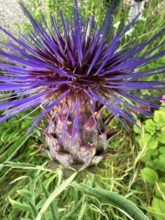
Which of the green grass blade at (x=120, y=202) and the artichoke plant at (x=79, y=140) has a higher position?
the artichoke plant at (x=79, y=140)

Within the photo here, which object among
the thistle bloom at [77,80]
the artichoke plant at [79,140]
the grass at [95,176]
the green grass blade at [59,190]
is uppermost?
the thistle bloom at [77,80]

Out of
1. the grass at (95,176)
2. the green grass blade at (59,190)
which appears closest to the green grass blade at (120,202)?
the green grass blade at (59,190)

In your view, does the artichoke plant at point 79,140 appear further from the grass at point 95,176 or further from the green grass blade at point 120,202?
the grass at point 95,176

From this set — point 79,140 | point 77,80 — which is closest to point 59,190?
point 79,140

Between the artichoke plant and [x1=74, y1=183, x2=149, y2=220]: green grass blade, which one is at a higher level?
the artichoke plant

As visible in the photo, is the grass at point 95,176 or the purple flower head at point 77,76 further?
the grass at point 95,176

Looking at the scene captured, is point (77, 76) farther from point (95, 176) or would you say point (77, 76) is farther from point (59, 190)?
point (95, 176)

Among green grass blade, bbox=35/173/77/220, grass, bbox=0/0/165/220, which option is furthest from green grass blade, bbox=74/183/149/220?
grass, bbox=0/0/165/220

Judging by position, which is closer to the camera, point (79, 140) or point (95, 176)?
point (79, 140)

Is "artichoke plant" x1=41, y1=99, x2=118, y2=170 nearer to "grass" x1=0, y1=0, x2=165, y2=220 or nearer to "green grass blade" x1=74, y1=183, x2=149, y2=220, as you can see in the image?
"green grass blade" x1=74, y1=183, x2=149, y2=220

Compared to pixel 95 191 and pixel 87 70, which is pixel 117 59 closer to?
pixel 87 70

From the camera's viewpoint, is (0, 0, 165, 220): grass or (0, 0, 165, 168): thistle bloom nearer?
(0, 0, 165, 168): thistle bloom

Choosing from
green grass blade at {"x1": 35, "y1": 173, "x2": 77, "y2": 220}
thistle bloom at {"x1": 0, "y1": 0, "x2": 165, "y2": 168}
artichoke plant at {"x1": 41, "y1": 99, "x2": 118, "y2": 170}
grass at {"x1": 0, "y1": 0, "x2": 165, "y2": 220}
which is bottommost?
grass at {"x1": 0, "y1": 0, "x2": 165, "y2": 220}

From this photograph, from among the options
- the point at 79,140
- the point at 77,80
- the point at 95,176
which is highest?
the point at 77,80
